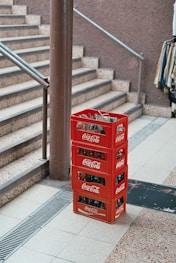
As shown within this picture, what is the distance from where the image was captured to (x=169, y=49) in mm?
6422

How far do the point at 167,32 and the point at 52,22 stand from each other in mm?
3126

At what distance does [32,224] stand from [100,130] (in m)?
0.94

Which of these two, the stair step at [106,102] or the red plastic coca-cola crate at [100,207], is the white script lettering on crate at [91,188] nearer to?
the red plastic coca-cola crate at [100,207]

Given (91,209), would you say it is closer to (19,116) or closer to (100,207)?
(100,207)

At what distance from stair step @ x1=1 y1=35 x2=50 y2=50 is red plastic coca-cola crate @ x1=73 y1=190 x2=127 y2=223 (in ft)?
10.9

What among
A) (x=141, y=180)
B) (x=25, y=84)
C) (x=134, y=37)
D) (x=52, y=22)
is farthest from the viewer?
(x=134, y=37)

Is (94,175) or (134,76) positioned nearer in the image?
(94,175)

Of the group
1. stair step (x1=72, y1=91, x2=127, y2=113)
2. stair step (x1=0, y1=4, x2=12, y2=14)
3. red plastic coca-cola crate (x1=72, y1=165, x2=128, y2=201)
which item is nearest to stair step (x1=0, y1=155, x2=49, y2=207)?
red plastic coca-cola crate (x1=72, y1=165, x2=128, y2=201)

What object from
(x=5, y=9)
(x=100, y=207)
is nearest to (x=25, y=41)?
(x=5, y=9)

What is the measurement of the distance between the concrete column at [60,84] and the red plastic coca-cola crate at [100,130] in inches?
22.6

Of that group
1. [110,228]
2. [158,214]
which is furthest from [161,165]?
[110,228]

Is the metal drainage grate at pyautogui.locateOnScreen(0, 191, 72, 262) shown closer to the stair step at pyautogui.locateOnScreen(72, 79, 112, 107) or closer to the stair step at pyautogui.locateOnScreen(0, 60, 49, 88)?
the stair step at pyautogui.locateOnScreen(0, 60, 49, 88)

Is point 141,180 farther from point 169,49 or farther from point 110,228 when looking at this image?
point 169,49

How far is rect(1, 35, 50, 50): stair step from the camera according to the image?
6.42 metres
